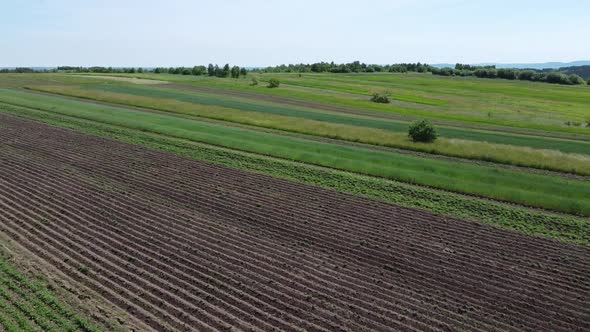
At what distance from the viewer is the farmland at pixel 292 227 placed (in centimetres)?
1344

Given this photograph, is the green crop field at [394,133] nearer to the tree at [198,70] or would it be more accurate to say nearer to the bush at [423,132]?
the bush at [423,132]

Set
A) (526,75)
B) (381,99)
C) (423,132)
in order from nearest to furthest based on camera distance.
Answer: (423,132), (381,99), (526,75)

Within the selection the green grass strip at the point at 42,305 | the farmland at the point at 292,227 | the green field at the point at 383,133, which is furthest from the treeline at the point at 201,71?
the green grass strip at the point at 42,305

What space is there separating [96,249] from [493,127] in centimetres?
4640

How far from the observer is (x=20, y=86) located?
77.6 m

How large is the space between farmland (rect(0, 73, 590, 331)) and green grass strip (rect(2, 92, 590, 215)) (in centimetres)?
17

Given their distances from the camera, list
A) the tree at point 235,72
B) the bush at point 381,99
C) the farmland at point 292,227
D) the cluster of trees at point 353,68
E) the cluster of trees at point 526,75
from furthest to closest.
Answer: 1. the cluster of trees at point 353,68
2. the tree at point 235,72
3. the cluster of trees at point 526,75
4. the bush at point 381,99
5. the farmland at point 292,227

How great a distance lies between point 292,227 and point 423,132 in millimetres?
21644

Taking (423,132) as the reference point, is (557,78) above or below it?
above

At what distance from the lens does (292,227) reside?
19578 mm

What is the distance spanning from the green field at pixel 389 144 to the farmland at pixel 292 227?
20cm

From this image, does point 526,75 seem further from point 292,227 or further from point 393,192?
point 292,227

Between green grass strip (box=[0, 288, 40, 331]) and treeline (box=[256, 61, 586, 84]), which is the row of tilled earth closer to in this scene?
green grass strip (box=[0, 288, 40, 331])

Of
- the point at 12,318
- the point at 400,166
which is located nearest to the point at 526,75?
the point at 400,166
